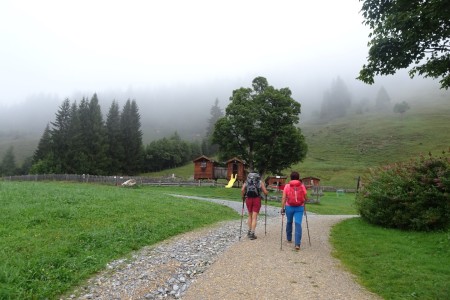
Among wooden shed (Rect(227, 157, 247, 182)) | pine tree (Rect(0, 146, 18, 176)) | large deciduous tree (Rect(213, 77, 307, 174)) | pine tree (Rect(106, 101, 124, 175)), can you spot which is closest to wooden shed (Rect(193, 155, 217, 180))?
wooden shed (Rect(227, 157, 247, 182))

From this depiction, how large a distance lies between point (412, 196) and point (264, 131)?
29.2 meters

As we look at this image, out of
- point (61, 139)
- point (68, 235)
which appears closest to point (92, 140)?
point (61, 139)

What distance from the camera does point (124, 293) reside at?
6961mm

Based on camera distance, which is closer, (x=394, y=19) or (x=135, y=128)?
(x=394, y=19)

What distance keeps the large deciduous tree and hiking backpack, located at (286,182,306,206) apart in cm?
3150

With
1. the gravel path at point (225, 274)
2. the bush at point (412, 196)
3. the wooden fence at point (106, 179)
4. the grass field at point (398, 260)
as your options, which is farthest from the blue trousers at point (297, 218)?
the wooden fence at point (106, 179)

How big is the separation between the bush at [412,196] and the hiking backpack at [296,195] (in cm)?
582

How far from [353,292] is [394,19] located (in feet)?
26.8

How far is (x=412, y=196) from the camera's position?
14.1 meters

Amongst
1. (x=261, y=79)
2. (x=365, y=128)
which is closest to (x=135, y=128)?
(x=261, y=79)

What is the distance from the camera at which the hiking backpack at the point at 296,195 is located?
11334 millimetres

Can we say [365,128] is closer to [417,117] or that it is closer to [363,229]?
[417,117]

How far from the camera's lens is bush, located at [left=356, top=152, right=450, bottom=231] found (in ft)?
43.4

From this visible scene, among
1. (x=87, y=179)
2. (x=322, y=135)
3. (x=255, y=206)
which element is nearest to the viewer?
(x=255, y=206)
